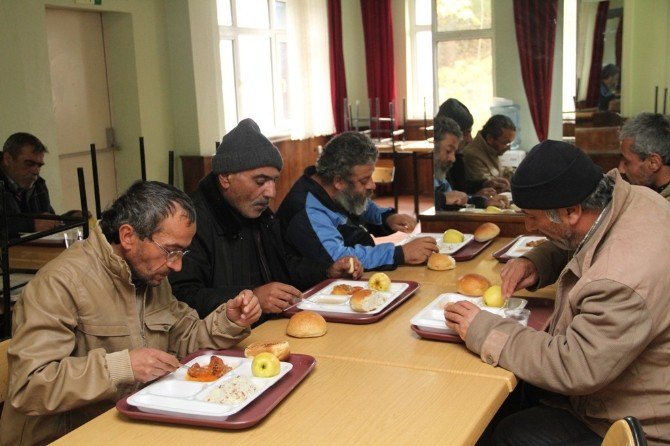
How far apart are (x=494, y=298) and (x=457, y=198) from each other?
1.89 meters

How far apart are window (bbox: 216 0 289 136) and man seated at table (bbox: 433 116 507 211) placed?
406 cm

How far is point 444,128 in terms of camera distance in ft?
14.7

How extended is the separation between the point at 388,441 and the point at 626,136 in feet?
8.51

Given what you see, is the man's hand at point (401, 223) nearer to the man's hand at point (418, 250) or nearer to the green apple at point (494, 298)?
the man's hand at point (418, 250)

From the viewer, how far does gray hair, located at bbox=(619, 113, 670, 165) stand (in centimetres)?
364

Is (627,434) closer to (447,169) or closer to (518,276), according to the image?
(518,276)

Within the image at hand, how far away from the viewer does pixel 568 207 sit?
6.87ft

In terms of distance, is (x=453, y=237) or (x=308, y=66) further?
(x=308, y=66)

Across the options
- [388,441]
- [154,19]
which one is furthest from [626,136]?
[154,19]

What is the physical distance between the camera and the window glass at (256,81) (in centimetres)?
864

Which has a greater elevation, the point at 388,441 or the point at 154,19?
the point at 154,19

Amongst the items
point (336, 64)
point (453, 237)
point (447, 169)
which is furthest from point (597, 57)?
point (336, 64)

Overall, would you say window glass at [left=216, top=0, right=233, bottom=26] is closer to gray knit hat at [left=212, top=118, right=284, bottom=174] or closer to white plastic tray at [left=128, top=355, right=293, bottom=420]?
gray knit hat at [left=212, top=118, right=284, bottom=174]

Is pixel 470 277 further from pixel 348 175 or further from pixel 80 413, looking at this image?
pixel 80 413
